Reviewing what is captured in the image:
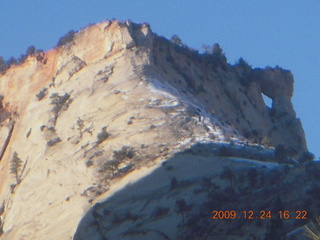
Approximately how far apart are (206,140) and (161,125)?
3355mm

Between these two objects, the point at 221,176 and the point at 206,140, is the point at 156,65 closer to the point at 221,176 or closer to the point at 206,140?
the point at 206,140

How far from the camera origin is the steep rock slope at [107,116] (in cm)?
5034
